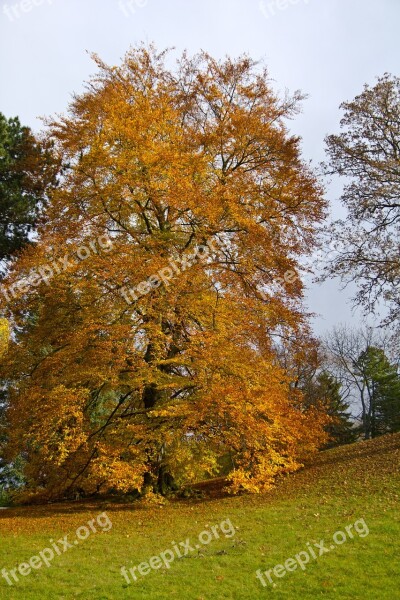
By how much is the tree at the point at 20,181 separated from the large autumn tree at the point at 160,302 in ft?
5.46

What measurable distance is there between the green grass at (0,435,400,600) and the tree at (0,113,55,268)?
390 inches

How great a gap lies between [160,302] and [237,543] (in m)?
7.19

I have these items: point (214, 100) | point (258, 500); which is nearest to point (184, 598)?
point (258, 500)

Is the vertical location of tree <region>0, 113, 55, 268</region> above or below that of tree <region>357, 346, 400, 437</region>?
above

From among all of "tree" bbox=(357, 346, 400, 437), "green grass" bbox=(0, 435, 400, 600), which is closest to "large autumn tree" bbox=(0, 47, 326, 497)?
"green grass" bbox=(0, 435, 400, 600)

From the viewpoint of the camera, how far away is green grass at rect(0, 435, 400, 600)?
26.9 feet

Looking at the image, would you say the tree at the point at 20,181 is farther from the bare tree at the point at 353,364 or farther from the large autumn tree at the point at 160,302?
the bare tree at the point at 353,364

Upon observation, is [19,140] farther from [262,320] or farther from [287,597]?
[287,597]

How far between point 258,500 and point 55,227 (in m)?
10.8

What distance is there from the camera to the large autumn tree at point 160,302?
1458cm

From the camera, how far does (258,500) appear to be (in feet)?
48.6

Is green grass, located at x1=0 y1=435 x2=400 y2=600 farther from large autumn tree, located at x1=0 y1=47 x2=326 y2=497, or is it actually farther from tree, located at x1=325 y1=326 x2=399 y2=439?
tree, located at x1=325 y1=326 x2=399 y2=439

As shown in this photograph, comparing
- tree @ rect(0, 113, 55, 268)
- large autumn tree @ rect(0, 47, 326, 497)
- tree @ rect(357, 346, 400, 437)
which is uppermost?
tree @ rect(0, 113, 55, 268)

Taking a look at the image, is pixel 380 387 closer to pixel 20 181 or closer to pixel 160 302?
pixel 160 302
